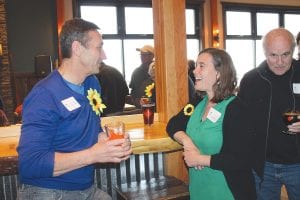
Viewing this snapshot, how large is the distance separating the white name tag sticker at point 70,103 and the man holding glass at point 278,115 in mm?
1137

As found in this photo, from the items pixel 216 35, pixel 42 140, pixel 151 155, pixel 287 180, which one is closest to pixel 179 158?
pixel 151 155

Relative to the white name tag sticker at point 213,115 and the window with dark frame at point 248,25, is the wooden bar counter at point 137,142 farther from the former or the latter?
the window with dark frame at point 248,25

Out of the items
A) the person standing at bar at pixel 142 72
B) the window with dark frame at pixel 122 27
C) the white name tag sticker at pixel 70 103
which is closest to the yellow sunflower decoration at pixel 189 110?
the white name tag sticker at pixel 70 103

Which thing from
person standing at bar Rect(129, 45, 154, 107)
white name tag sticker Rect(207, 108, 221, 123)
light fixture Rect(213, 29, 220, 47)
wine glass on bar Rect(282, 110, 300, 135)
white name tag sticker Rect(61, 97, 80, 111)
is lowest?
wine glass on bar Rect(282, 110, 300, 135)

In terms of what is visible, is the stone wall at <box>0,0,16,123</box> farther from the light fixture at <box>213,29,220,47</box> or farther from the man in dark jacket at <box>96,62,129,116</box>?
the light fixture at <box>213,29,220,47</box>

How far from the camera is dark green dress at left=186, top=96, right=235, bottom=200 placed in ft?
5.74

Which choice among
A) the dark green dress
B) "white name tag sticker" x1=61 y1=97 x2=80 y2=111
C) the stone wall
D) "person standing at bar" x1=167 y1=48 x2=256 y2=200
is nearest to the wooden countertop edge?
"person standing at bar" x1=167 y1=48 x2=256 y2=200

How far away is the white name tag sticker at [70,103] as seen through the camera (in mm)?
1512

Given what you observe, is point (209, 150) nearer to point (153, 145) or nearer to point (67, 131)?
point (153, 145)

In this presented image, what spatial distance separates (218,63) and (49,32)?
653cm

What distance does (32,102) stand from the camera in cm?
142

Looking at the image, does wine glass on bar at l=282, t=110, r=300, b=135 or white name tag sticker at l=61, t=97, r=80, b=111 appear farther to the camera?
wine glass on bar at l=282, t=110, r=300, b=135

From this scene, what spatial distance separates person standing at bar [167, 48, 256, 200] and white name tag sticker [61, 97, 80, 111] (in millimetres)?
635

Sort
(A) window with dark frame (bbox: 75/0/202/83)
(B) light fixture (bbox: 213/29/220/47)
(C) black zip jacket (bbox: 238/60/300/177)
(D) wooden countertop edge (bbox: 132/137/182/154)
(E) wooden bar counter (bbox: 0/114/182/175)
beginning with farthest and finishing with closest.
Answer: (B) light fixture (bbox: 213/29/220/47) → (A) window with dark frame (bbox: 75/0/202/83) → (C) black zip jacket (bbox: 238/60/300/177) → (D) wooden countertop edge (bbox: 132/137/182/154) → (E) wooden bar counter (bbox: 0/114/182/175)
